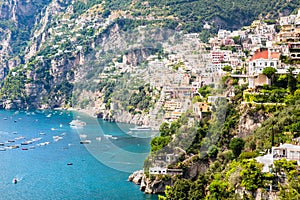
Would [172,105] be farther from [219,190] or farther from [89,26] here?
[89,26]

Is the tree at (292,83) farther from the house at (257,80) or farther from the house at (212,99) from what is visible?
the house at (212,99)

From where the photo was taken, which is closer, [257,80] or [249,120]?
[249,120]

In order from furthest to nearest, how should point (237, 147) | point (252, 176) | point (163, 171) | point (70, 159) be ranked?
point (70, 159) < point (163, 171) < point (237, 147) < point (252, 176)

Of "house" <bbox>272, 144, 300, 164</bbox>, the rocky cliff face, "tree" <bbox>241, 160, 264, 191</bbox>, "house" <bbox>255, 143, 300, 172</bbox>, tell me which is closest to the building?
the rocky cliff face

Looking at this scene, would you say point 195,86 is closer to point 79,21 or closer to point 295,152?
point 295,152

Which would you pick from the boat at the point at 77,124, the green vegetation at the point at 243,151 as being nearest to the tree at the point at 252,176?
the green vegetation at the point at 243,151

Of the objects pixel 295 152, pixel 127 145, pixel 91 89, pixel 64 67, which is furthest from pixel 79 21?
pixel 295 152

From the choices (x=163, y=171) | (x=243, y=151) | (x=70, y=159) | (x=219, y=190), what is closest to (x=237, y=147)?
(x=243, y=151)

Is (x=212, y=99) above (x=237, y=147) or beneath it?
above

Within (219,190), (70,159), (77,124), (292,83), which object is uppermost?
(292,83)

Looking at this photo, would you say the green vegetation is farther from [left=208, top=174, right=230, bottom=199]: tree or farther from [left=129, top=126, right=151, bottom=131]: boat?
[left=129, top=126, right=151, bottom=131]: boat
